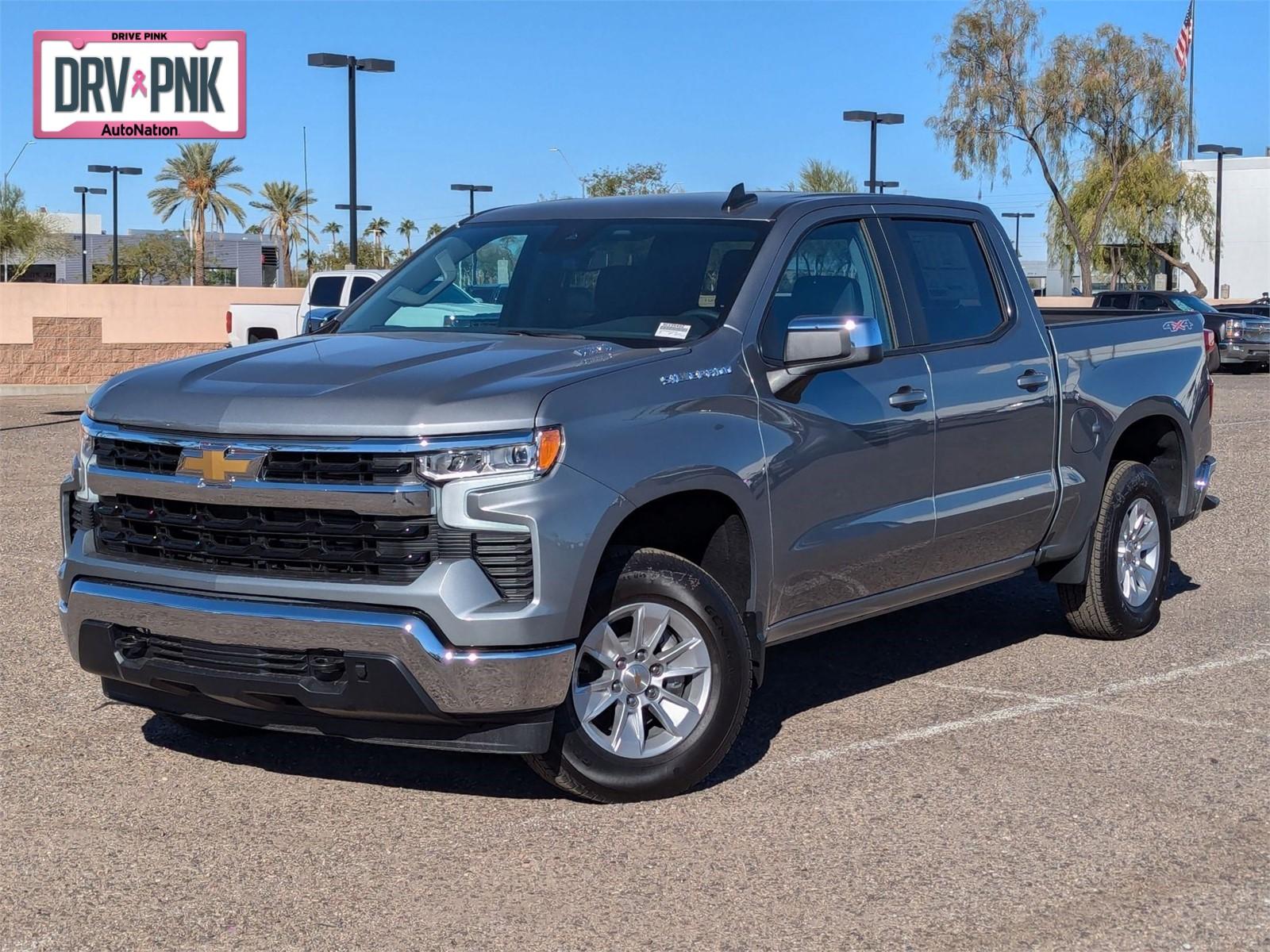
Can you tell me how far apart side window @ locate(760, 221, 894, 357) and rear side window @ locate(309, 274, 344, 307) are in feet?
60.3

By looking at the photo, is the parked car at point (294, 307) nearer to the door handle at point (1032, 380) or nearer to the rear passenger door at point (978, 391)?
the rear passenger door at point (978, 391)

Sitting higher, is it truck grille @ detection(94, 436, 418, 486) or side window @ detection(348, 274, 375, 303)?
side window @ detection(348, 274, 375, 303)

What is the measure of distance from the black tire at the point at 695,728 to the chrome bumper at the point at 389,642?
9.2 inches

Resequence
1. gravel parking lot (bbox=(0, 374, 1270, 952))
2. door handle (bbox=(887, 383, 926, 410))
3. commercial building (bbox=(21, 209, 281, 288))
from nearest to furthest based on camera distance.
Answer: gravel parking lot (bbox=(0, 374, 1270, 952)) < door handle (bbox=(887, 383, 926, 410)) < commercial building (bbox=(21, 209, 281, 288))

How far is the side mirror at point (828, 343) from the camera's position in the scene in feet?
18.4

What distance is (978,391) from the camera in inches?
261

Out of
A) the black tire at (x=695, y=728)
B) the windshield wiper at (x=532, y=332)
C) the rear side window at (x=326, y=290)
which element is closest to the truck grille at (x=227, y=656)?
the black tire at (x=695, y=728)

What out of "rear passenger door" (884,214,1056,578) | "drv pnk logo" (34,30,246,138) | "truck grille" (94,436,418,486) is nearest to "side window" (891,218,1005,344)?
"rear passenger door" (884,214,1056,578)

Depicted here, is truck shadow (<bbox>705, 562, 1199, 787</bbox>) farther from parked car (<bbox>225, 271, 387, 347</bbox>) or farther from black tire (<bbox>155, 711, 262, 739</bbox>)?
parked car (<bbox>225, 271, 387, 347</bbox>)

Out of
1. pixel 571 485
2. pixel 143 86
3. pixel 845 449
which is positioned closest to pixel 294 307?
pixel 143 86

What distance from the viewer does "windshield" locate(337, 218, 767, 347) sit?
586cm

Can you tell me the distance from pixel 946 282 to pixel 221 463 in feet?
10.8

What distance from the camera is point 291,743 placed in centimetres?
603

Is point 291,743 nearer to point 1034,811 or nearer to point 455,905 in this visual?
point 455,905
